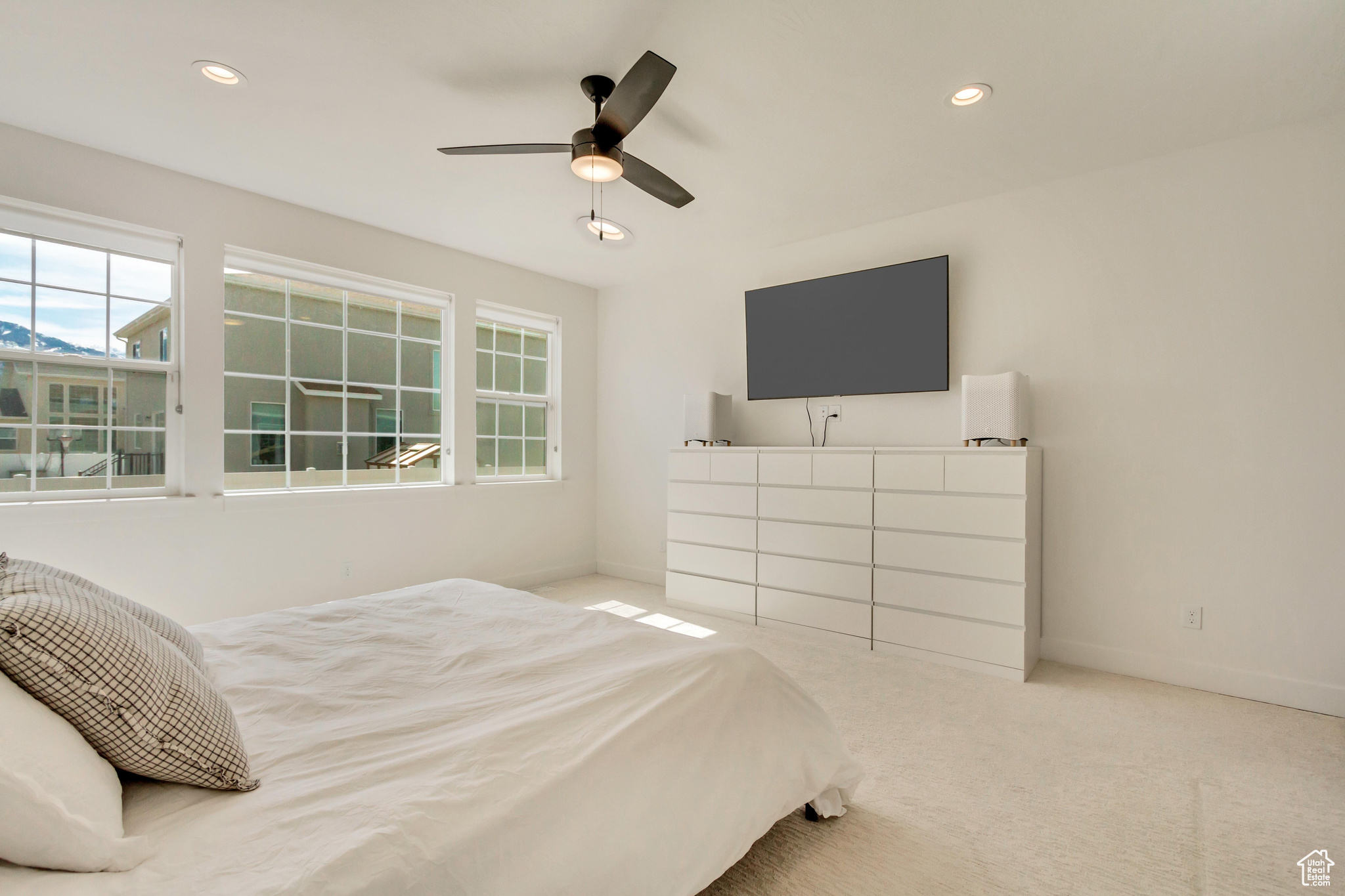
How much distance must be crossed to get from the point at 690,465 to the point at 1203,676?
2.93 meters

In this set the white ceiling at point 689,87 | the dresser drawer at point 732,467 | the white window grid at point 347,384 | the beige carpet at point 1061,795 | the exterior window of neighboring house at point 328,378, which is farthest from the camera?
the dresser drawer at point 732,467

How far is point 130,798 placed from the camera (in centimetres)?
97

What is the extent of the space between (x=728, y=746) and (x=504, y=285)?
408 cm

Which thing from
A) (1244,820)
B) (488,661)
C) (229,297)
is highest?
(229,297)

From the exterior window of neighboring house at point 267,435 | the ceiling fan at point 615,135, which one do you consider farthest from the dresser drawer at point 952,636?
the exterior window of neighboring house at point 267,435

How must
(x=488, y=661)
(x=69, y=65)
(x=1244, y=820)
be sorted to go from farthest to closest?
1. (x=69, y=65)
2. (x=1244, y=820)
3. (x=488, y=661)

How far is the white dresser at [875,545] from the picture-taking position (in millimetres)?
2918

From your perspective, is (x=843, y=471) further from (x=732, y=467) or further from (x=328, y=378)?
(x=328, y=378)

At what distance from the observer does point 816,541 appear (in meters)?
3.53

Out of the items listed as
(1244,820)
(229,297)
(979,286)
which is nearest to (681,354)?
(979,286)

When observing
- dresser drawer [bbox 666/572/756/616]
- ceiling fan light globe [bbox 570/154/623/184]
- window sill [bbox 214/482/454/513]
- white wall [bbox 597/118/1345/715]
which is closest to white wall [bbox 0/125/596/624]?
window sill [bbox 214/482/454/513]

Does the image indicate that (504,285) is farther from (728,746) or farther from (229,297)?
(728,746)

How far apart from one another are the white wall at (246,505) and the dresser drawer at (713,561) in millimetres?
1287

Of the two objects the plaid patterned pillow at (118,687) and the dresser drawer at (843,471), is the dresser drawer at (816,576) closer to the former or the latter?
the dresser drawer at (843,471)
